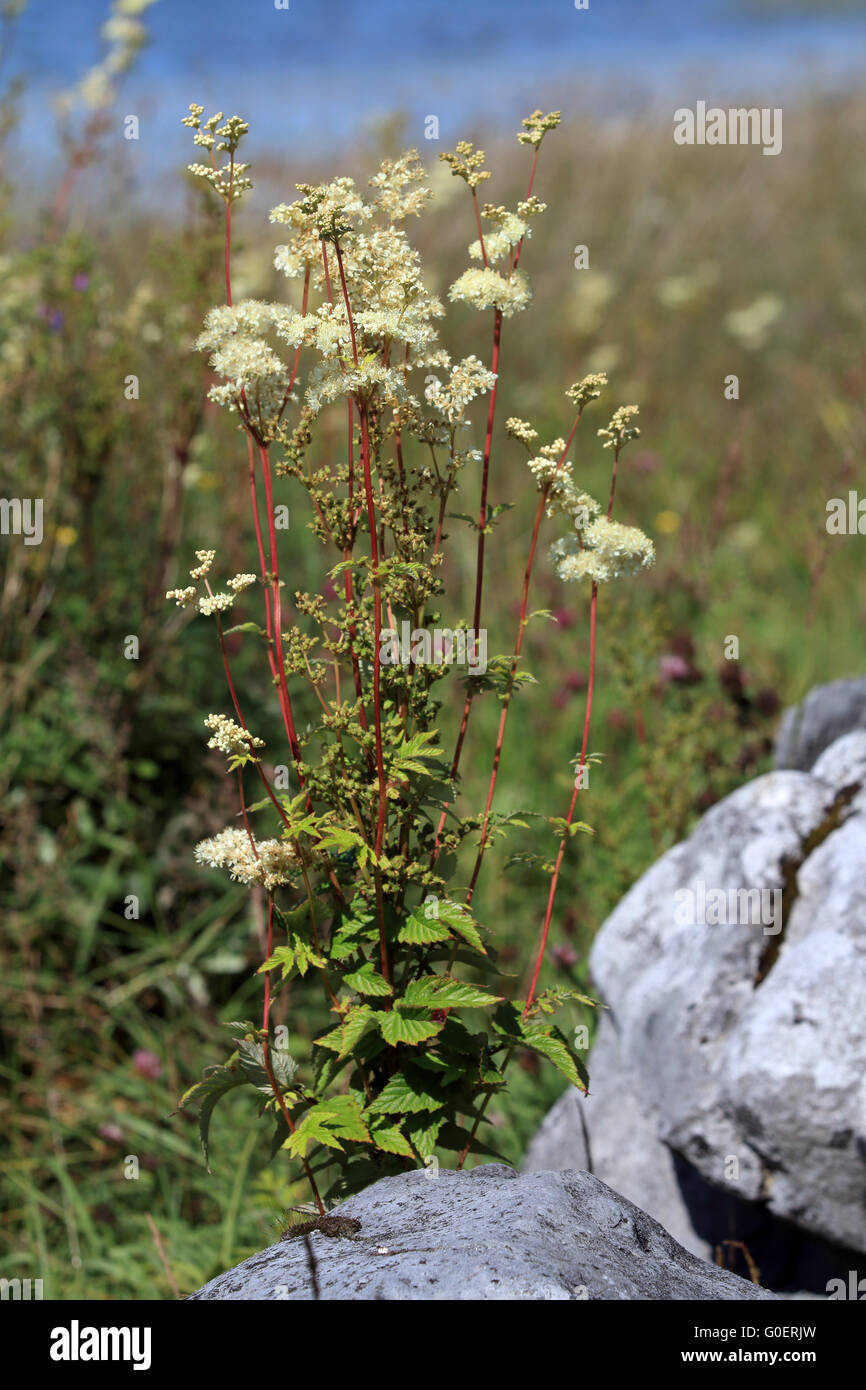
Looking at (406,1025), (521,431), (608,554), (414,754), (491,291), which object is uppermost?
(491,291)

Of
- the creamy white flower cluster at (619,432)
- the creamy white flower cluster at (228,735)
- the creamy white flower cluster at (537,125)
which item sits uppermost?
the creamy white flower cluster at (537,125)

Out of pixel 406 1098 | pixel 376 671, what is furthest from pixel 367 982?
pixel 376 671

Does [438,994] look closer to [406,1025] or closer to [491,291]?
[406,1025]

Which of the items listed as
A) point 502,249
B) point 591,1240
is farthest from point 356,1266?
point 502,249

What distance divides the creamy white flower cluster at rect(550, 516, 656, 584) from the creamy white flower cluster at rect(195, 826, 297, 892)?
0.59 metres

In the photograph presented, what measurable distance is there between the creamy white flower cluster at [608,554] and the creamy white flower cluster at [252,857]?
595 millimetres

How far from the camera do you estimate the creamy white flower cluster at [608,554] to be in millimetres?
1640

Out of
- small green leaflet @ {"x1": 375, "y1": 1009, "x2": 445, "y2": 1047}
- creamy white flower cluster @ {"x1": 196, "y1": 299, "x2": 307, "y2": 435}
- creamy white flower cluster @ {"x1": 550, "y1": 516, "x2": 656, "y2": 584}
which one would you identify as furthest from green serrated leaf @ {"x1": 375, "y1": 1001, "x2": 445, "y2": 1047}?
creamy white flower cluster @ {"x1": 196, "y1": 299, "x2": 307, "y2": 435}

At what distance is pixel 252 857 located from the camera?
1615 mm

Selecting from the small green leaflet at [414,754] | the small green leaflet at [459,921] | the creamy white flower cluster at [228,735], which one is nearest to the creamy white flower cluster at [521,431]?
the small green leaflet at [414,754]

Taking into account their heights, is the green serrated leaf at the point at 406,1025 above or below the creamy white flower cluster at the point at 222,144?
below

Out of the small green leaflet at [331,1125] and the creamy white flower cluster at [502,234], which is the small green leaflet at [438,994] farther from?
the creamy white flower cluster at [502,234]

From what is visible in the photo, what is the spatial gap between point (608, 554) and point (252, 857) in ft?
2.28
